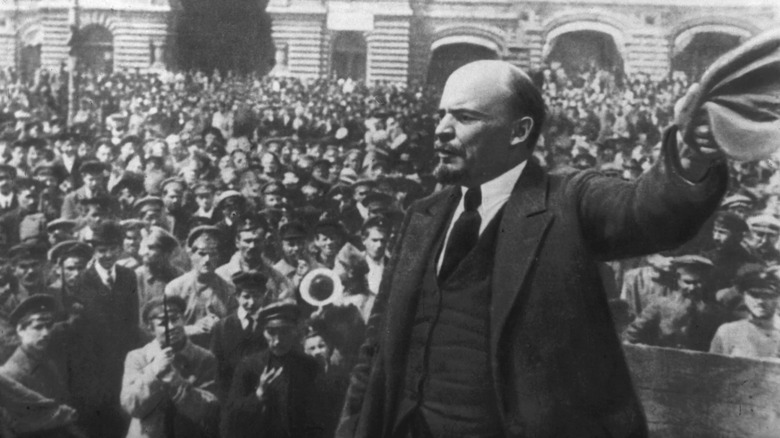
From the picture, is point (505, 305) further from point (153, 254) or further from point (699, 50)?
point (153, 254)

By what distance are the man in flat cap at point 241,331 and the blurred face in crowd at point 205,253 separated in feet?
0.59

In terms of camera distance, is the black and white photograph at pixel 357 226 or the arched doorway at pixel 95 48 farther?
the arched doorway at pixel 95 48

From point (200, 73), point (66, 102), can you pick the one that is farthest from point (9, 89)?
point (200, 73)

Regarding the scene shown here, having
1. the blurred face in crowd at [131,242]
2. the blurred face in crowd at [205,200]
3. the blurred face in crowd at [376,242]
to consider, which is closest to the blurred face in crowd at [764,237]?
the blurred face in crowd at [376,242]

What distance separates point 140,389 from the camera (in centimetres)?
505

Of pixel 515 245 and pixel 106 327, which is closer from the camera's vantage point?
pixel 515 245

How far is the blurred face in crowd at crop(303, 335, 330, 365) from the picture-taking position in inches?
194

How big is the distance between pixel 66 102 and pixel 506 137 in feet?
9.00

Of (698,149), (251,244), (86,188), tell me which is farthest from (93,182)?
(698,149)

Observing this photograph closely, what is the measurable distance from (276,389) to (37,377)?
138 centimetres

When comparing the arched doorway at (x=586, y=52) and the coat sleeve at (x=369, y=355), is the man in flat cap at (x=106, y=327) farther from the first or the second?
the arched doorway at (x=586, y=52)

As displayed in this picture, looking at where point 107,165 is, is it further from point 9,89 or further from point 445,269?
point 445,269

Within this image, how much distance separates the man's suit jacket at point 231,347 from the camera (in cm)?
500

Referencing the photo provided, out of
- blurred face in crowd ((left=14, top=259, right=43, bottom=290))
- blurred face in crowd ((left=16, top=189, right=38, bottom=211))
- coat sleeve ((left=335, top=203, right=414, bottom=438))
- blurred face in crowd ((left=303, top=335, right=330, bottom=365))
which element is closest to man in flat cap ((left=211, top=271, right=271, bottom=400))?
blurred face in crowd ((left=303, top=335, right=330, bottom=365))
